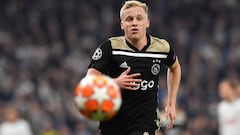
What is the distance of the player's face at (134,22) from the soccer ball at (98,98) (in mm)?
659

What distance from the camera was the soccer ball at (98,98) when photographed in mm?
6938

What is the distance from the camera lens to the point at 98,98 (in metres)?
6.94

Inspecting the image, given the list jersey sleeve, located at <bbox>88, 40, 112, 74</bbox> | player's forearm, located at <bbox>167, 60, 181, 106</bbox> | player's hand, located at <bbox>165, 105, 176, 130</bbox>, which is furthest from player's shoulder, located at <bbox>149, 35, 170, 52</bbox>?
player's hand, located at <bbox>165, 105, 176, 130</bbox>

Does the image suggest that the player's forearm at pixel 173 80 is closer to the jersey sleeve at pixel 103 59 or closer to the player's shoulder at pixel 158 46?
the player's shoulder at pixel 158 46

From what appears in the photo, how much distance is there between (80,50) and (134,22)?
13330 millimetres

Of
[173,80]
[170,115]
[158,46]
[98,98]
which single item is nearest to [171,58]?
[158,46]

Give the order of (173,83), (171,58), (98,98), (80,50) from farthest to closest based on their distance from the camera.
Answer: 1. (80,50)
2. (173,83)
3. (171,58)
4. (98,98)

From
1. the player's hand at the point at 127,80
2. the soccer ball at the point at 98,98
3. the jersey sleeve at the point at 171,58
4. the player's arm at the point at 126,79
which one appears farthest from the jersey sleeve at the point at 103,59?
the jersey sleeve at the point at 171,58

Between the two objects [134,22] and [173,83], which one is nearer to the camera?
[134,22]

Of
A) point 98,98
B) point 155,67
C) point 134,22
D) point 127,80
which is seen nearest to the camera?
point 98,98

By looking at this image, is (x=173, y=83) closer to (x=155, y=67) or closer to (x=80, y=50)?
(x=155, y=67)

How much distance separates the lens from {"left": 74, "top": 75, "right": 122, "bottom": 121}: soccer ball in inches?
273

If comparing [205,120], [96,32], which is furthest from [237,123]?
[96,32]

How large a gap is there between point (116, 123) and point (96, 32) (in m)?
14.0
